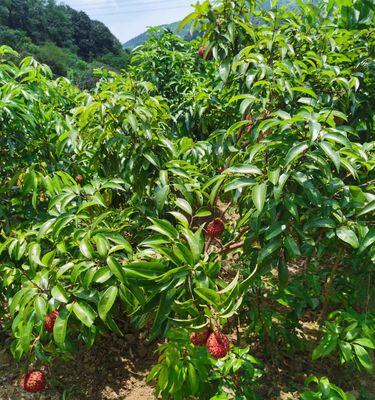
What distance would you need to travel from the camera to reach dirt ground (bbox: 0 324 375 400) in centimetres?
236

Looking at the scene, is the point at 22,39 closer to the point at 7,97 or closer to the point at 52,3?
the point at 52,3

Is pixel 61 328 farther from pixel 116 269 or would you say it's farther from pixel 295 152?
pixel 295 152

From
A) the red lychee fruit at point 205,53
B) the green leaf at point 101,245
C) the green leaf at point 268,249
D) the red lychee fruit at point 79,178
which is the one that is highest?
the red lychee fruit at point 205,53

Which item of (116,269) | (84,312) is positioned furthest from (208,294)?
(84,312)

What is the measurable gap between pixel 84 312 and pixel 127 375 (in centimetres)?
128

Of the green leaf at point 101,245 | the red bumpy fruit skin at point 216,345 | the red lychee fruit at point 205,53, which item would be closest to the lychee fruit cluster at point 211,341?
the red bumpy fruit skin at point 216,345

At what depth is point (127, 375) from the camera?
2.54 metres

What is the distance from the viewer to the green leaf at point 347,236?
54.6 inches

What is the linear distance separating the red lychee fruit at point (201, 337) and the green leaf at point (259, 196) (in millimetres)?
518

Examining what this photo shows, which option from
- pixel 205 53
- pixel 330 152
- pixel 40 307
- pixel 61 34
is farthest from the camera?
pixel 61 34

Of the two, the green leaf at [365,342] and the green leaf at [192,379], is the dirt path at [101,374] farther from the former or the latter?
the green leaf at [365,342]

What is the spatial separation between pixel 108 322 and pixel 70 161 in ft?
4.20

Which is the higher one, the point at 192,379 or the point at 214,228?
the point at 214,228

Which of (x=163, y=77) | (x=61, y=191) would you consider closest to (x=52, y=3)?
(x=163, y=77)
